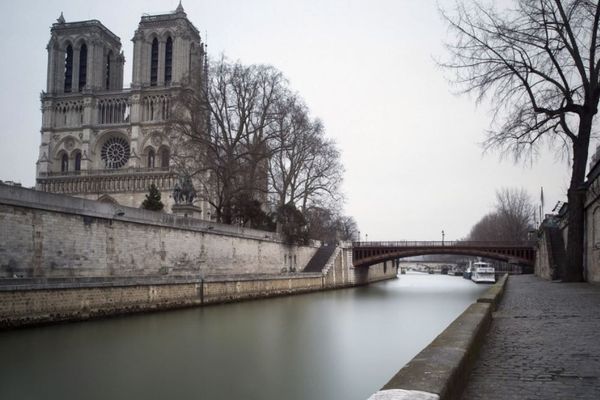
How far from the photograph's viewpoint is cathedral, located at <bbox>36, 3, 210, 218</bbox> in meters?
60.0

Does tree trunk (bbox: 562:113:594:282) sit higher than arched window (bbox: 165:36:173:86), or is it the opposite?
arched window (bbox: 165:36:173:86)

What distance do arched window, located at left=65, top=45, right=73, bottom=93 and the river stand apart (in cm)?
5637

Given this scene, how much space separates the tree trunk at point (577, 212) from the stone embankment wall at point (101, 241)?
16.4m

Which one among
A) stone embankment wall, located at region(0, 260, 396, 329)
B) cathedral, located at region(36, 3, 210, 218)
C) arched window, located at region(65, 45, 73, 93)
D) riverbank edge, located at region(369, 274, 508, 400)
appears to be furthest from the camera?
arched window, located at region(65, 45, 73, 93)

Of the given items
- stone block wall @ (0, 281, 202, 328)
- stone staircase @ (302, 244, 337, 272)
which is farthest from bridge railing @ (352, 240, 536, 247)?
stone block wall @ (0, 281, 202, 328)

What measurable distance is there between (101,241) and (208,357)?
33.6 ft

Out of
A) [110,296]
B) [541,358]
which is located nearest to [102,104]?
[110,296]

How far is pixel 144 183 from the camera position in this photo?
57.2 metres

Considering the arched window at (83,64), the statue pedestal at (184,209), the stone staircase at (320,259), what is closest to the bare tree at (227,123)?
the statue pedestal at (184,209)

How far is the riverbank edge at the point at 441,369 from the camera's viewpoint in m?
3.15

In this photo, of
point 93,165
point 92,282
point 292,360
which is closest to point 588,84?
point 292,360

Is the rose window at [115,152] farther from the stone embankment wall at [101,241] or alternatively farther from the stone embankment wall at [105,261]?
the stone embankment wall at [101,241]

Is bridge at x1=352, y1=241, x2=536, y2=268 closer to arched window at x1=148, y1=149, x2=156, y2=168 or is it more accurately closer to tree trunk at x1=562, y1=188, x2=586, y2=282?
tree trunk at x1=562, y1=188, x2=586, y2=282

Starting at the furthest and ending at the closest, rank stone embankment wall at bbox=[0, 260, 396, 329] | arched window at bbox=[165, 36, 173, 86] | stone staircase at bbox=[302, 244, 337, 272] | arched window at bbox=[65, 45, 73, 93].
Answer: arched window at bbox=[65, 45, 73, 93], arched window at bbox=[165, 36, 173, 86], stone staircase at bbox=[302, 244, 337, 272], stone embankment wall at bbox=[0, 260, 396, 329]
